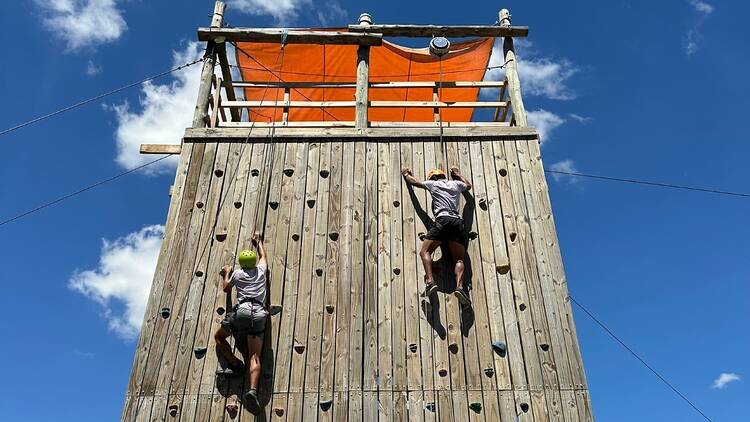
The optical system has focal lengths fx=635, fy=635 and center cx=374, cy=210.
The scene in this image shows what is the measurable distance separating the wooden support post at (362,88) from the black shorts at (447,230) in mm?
1931

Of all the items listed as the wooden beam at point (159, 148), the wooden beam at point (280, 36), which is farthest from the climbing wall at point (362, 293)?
the wooden beam at point (280, 36)

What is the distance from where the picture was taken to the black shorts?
6.78m

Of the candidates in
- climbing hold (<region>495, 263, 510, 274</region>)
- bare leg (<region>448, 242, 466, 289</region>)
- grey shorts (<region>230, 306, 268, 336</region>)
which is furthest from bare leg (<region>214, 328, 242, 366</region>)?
climbing hold (<region>495, 263, 510, 274</region>)

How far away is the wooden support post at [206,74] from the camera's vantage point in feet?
27.1

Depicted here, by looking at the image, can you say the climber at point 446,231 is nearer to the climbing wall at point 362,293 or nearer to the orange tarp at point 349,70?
the climbing wall at point 362,293

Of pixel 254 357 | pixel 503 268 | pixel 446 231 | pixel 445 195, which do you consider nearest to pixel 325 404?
pixel 254 357

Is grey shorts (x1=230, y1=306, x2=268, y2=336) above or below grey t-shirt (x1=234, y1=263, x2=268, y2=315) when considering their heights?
below

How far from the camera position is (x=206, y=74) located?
28.4 ft

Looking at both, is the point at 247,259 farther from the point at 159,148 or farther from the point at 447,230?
the point at 159,148

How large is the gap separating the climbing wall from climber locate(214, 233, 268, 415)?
0.16 metres

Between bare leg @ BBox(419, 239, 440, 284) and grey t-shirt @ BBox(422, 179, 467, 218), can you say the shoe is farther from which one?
grey t-shirt @ BBox(422, 179, 467, 218)

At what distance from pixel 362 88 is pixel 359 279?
3.02 m

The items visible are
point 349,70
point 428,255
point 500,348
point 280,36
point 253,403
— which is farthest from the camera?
point 349,70

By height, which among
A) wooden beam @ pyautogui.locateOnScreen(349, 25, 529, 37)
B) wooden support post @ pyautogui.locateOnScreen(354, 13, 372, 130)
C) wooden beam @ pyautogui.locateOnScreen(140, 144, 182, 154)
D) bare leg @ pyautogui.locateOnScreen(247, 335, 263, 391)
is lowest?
bare leg @ pyautogui.locateOnScreen(247, 335, 263, 391)
